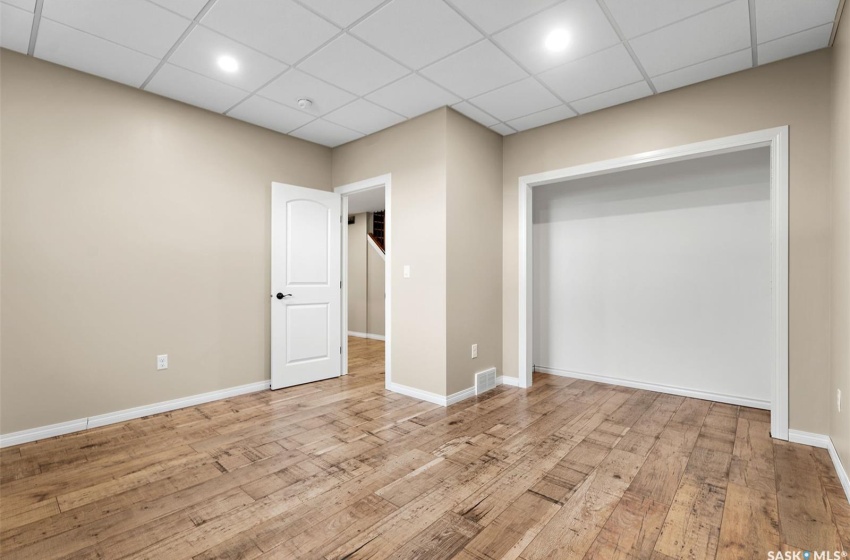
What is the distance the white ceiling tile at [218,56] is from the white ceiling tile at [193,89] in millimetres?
100

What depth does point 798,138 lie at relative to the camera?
2.67 m

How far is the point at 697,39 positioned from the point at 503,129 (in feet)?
5.80

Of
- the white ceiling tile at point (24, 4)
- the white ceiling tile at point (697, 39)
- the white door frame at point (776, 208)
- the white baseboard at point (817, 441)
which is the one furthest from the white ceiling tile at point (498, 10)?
the white baseboard at point (817, 441)

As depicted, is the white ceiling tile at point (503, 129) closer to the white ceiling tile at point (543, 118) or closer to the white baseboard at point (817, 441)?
the white ceiling tile at point (543, 118)

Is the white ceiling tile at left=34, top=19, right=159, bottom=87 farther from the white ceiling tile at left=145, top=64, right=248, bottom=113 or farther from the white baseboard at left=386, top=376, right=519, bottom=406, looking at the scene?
the white baseboard at left=386, top=376, right=519, bottom=406

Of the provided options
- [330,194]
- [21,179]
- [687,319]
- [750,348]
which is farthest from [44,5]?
[750,348]

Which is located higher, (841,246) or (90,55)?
(90,55)

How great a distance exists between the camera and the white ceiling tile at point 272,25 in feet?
7.18

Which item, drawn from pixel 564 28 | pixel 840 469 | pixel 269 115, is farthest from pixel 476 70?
pixel 840 469

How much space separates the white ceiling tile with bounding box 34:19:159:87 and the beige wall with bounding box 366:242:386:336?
4.84 meters

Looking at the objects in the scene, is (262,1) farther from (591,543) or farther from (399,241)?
(591,543)

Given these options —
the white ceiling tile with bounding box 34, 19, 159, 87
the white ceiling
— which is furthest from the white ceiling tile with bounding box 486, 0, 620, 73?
the white ceiling tile with bounding box 34, 19, 159, 87

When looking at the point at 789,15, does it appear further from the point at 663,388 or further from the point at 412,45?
the point at 663,388

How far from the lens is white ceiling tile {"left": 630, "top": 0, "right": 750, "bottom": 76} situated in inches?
88.9
